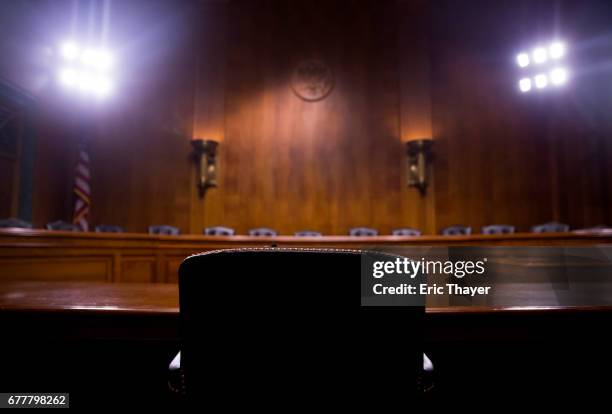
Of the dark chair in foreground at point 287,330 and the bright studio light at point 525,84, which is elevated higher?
the bright studio light at point 525,84

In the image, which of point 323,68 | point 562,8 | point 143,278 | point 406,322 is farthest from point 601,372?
point 562,8

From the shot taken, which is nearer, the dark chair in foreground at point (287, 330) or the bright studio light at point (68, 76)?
the dark chair in foreground at point (287, 330)

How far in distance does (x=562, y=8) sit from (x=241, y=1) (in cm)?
583

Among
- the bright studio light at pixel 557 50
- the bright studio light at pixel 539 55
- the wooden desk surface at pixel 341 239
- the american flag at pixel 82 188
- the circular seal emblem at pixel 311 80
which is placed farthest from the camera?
the circular seal emblem at pixel 311 80

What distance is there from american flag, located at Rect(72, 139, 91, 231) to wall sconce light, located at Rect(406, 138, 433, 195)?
570cm

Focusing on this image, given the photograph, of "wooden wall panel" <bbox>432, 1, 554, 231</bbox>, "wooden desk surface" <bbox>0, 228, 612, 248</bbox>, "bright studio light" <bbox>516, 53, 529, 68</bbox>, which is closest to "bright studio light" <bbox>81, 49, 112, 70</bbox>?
"wooden desk surface" <bbox>0, 228, 612, 248</bbox>

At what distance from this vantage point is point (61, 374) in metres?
1.31

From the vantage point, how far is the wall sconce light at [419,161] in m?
5.92

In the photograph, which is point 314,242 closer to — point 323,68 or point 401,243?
point 401,243

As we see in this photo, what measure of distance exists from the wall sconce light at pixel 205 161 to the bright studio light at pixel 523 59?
5.47m

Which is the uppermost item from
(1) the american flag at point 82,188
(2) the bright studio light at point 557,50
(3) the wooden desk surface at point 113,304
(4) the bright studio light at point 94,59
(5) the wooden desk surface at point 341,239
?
(2) the bright studio light at point 557,50

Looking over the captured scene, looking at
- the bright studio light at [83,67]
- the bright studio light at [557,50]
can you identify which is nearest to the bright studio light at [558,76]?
the bright studio light at [557,50]

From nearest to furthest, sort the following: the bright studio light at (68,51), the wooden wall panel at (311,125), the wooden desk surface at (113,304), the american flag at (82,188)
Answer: the wooden desk surface at (113,304) < the bright studio light at (68,51) < the american flag at (82,188) < the wooden wall panel at (311,125)

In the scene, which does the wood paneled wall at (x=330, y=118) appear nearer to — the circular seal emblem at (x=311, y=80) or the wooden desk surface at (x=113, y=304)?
the circular seal emblem at (x=311, y=80)
